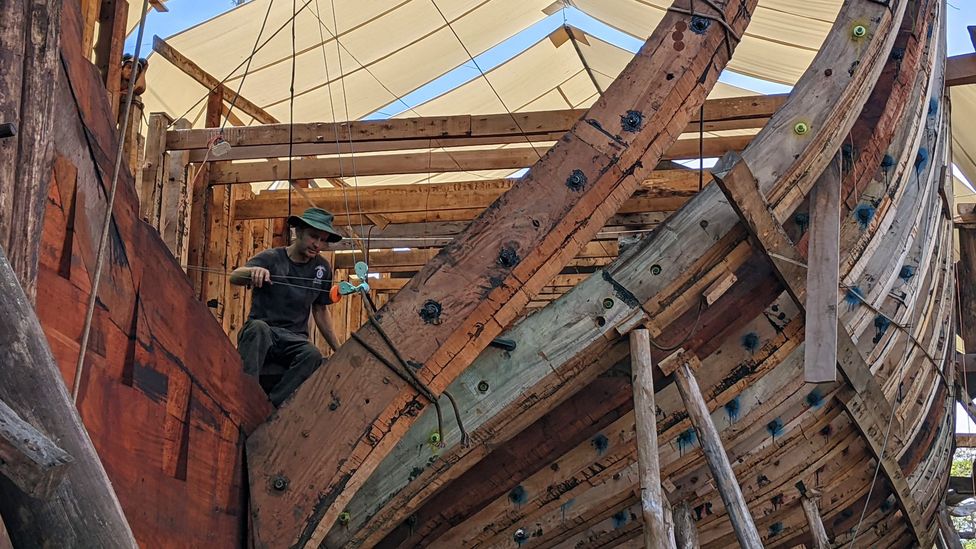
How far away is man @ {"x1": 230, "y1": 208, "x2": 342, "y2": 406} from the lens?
14.9ft

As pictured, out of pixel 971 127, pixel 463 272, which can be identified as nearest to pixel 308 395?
pixel 463 272

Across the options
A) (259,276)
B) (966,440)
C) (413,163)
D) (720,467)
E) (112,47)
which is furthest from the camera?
(966,440)

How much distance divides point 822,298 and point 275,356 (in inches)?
85.8

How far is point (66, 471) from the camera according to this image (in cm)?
143

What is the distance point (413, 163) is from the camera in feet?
26.4

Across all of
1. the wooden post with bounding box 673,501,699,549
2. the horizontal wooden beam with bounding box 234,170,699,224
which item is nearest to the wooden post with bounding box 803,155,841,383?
the wooden post with bounding box 673,501,699,549

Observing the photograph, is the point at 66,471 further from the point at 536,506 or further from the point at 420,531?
the point at 536,506

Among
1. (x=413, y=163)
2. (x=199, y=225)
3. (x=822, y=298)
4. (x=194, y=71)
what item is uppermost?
(x=194, y=71)

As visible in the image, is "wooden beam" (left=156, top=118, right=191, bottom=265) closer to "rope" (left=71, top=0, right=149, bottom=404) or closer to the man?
the man

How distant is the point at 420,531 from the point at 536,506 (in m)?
0.63

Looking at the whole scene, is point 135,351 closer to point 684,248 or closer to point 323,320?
point 684,248

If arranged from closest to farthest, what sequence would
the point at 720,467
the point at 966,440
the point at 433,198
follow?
1. the point at 720,467
2. the point at 433,198
3. the point at 966,440

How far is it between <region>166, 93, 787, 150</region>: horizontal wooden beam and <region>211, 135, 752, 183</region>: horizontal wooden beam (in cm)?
72

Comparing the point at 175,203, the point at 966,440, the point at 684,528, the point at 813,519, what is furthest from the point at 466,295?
the point at 966,440
